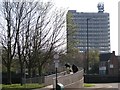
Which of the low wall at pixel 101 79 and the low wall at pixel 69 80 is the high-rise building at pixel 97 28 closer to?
the low wall at pixel 101 79

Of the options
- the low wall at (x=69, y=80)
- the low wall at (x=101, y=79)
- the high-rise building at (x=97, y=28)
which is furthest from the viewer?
the high-rise building at (x=97, y=28)

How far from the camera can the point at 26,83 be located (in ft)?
127

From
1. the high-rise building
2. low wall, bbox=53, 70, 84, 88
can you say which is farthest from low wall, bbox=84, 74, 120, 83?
low wall, bbox=53, 70, 84, 88

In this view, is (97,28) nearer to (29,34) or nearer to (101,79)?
(101,79)

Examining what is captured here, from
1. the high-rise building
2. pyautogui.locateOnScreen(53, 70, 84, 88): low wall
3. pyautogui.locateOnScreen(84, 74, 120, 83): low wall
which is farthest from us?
the high-rise building

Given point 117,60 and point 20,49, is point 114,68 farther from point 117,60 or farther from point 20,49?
point 20,49

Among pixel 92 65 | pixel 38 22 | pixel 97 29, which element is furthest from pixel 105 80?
pixel 97 29

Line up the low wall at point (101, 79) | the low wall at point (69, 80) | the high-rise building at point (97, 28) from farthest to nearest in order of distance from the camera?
the high-rise building at point (97, 28)
the low wall at point (101, 79)
the low wall at point (69, 80)

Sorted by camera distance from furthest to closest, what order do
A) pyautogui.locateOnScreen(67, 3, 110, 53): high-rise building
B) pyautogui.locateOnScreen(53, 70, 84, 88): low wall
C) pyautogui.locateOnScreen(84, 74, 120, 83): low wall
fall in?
1. pyautogui.locateOnScreen(67, 3, 110, 53): high-rise building
2. pyautogui.locateOnScreen(84, 74, 120, 83): low wall
3. pyautogui.locateOnScreen(53, 70, 84, 88): low wall

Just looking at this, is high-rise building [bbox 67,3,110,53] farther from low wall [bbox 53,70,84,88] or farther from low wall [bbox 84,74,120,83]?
low wall [bbox 53,70,84,88]

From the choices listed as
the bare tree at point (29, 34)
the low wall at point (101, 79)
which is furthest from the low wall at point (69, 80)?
the low wall at point (101, 79)

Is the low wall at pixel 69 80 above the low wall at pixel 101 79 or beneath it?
above

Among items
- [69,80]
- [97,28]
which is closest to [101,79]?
[69,80]

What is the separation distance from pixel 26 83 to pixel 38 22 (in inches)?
306
